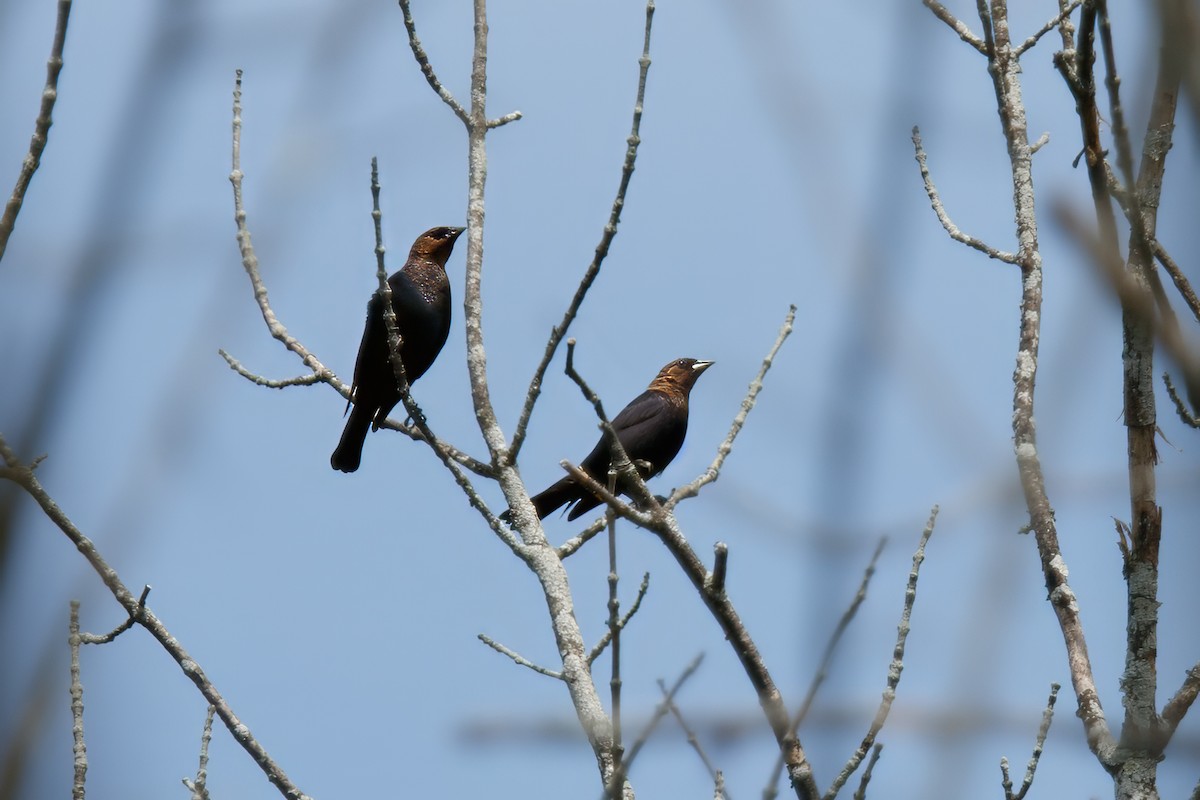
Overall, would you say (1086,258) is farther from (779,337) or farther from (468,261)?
(468,261)

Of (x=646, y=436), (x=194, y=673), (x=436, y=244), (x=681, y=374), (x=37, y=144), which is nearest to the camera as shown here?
(x=37, y=144)

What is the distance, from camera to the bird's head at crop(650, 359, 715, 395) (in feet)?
28.2

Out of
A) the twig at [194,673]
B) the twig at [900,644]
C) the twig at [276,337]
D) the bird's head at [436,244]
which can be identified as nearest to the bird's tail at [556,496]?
the bird's head at [436,244]

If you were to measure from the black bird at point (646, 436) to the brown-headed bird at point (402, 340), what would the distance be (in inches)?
38.4

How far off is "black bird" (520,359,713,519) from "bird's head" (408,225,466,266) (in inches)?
52.9

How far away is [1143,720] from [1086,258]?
251 centimetres

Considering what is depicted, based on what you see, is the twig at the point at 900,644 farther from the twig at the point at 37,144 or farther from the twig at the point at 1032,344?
the twig at the point at 37,144

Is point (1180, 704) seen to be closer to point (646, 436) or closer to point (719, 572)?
point (719, 572)

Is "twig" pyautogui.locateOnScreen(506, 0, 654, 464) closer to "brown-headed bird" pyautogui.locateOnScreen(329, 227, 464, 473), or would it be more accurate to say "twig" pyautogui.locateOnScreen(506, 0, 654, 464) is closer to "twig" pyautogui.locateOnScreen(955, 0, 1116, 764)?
"twig" pyautogui.locateOnScreen(955, 0, 1116, 764)

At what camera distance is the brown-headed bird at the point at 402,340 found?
21.0 feet

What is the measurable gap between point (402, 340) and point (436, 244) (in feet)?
3.56

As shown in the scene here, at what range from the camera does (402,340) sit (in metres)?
6.61

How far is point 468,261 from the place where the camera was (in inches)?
166

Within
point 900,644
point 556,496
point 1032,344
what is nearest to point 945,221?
point 1032,344
